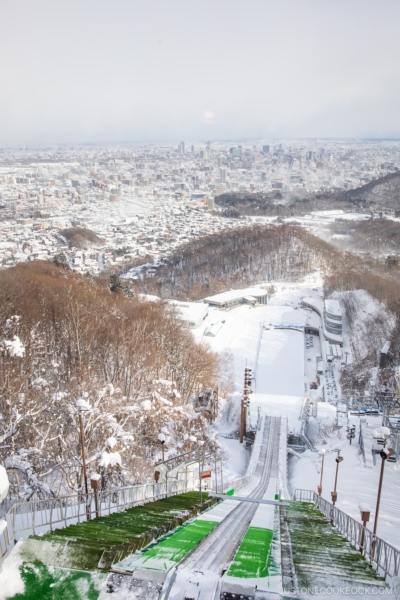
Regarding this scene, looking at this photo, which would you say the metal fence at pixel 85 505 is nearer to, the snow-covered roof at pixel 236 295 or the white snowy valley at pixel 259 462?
the white snowy valley at pixel 259 462

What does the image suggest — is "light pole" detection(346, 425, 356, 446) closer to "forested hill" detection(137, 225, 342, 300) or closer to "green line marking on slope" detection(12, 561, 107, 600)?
"green line marking on slope" detection(12, 561, 107, 600)

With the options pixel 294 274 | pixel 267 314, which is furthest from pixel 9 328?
pixel 294 274

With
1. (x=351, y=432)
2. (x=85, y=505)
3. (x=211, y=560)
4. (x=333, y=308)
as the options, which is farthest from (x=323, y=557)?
(x=333, y=308)

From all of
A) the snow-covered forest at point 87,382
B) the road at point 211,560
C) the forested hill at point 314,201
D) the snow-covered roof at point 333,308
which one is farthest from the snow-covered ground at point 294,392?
the forested hill at point 314,201

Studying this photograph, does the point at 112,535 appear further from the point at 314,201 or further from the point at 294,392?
the point at 314,201

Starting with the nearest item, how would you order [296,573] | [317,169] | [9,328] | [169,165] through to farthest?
[296,573]
[9,328]
[317,169]
[169,165]

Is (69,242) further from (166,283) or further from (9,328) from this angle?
(9,328)
